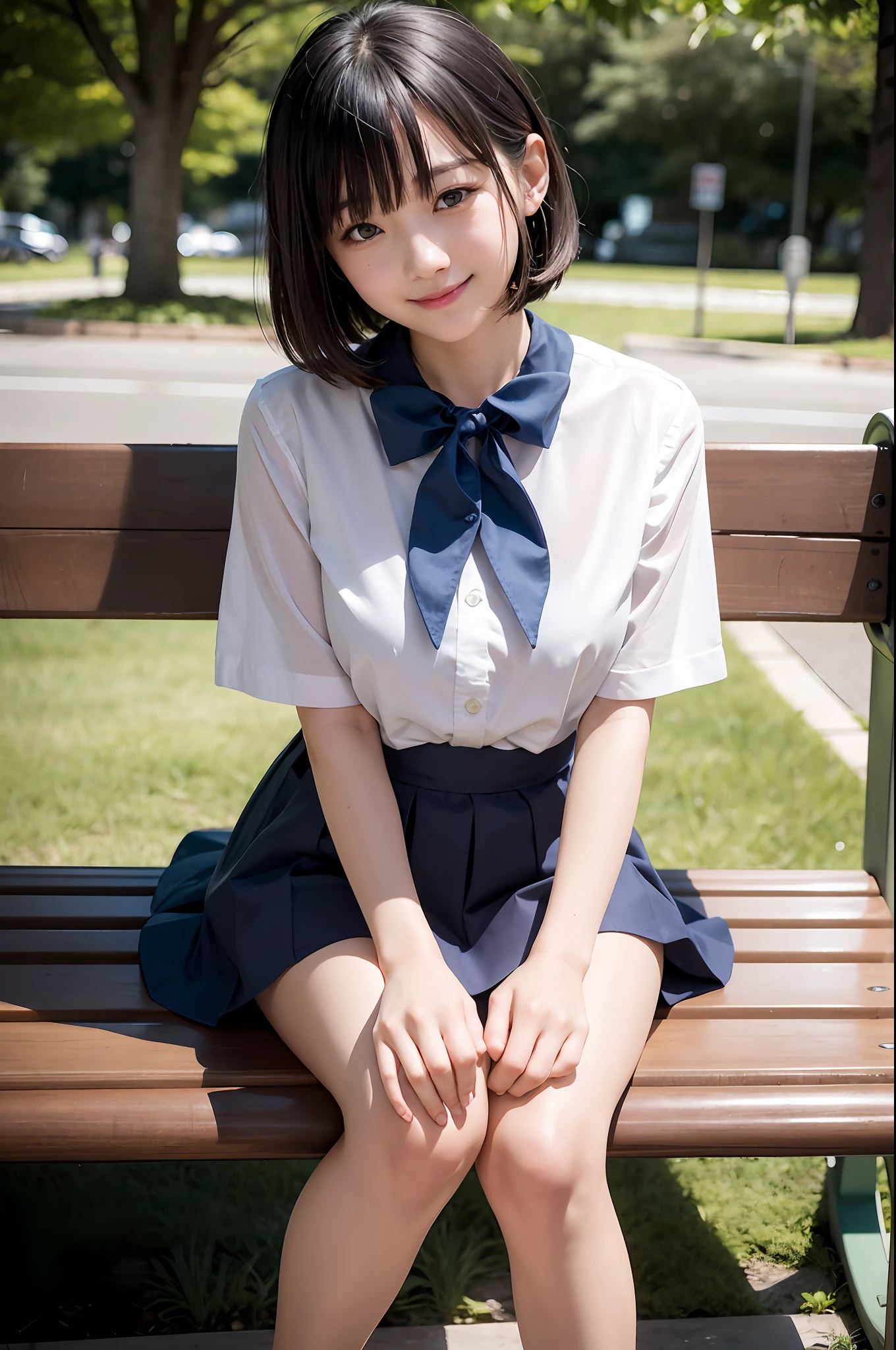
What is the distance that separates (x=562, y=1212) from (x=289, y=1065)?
39 centimetres

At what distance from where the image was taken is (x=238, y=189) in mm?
52188

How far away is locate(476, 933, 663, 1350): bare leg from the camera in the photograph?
1412 millimetres

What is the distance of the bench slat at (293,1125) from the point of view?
1.51m

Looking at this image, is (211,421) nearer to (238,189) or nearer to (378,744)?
(378,744)

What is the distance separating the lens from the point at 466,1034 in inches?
57.5

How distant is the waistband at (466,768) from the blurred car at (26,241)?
36.1 meters

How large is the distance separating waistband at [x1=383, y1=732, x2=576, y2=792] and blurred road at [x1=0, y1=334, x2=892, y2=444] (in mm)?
3135

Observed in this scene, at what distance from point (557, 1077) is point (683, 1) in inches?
154

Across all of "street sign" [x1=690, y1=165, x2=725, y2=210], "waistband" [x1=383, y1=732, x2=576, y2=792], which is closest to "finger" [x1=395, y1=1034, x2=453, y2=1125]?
"waistband" [x1=383, y1=732, x2=576, y2=792]

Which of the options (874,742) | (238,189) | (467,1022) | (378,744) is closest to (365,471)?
(378,744)

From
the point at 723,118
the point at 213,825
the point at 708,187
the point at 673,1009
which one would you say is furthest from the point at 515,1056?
the point at 723,118

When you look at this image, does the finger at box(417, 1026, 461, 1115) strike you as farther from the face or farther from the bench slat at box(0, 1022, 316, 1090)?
the face

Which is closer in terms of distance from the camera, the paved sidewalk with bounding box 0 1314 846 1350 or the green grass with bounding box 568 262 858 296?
the paved sidewalk with bounding box 0 1314 846 1350

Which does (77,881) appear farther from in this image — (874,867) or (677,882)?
(874,867)
